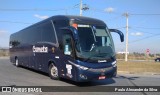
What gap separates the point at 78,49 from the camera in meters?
12.9

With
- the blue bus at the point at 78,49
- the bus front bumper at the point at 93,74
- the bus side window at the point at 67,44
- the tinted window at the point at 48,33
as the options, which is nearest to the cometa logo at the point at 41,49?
the blue bus at the point at 78,49

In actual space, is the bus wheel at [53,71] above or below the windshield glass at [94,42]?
below

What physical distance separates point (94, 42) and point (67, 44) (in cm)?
134

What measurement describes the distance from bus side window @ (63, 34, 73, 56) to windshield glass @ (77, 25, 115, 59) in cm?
55

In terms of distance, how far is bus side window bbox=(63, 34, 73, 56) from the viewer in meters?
13.4

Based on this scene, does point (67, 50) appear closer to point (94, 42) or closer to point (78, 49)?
point (78, 49)

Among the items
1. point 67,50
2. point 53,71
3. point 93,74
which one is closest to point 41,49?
point 53,71

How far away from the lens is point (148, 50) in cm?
4834

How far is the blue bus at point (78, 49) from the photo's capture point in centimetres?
1293

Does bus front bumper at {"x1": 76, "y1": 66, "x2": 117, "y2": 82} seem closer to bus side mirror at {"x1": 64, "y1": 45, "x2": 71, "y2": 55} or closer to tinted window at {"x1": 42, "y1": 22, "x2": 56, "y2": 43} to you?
bus side mirror at {"x1": 64, "y1": 45, "x2": 71, "y2": 55}

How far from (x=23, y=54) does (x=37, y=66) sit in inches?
175

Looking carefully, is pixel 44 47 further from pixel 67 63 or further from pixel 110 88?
pixel 110 88

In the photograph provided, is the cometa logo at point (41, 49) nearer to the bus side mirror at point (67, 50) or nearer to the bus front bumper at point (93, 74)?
the bus side mirror at point (67, 50)

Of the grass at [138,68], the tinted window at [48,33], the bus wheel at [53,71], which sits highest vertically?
the tinted window at [48,33]
